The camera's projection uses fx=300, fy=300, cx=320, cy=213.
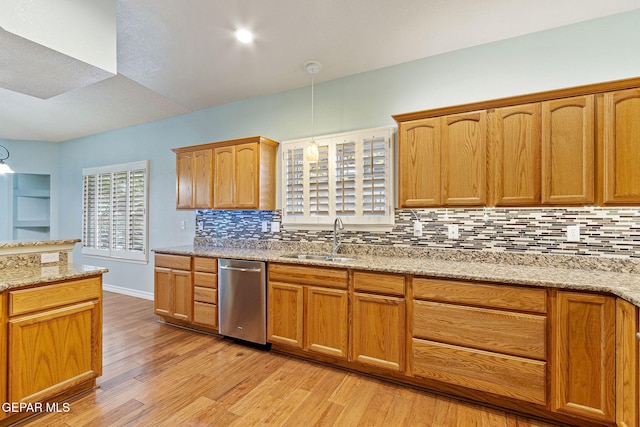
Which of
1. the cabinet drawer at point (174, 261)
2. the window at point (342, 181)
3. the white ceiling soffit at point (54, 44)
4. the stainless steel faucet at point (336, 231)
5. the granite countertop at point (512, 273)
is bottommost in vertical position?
the cabinet drawer at point (174, 261)

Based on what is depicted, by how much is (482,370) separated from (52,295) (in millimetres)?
2885

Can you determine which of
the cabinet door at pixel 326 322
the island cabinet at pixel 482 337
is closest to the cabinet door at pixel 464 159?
the island cabinet at pixel 482 337

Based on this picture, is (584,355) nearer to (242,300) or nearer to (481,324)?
(481,324)

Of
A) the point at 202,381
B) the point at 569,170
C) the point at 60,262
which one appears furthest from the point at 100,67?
the point at 569,170

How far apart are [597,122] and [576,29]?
907 millimetres

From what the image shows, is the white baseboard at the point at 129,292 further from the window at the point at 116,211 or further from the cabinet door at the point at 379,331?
the cabinet door at the point at 379,331

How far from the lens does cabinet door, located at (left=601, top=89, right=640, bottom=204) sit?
6.20 ft

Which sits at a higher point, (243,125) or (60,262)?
(243,125)

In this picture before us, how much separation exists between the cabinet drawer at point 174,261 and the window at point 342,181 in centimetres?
116

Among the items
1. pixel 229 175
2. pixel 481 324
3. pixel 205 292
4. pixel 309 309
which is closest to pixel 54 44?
pixel 229 175

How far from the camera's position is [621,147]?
1924mm

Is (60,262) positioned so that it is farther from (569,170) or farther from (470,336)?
(569,170)

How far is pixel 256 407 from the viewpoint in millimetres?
2033

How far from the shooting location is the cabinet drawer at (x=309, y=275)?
249 cm
